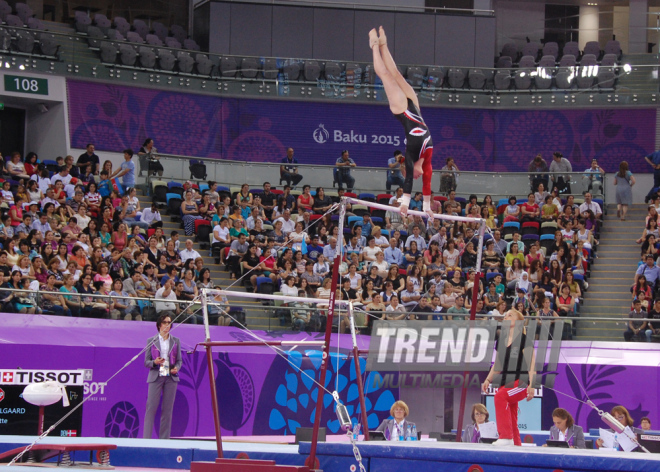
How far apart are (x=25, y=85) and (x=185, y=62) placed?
13.5 feet

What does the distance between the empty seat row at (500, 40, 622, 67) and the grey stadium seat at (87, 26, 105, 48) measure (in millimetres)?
11530

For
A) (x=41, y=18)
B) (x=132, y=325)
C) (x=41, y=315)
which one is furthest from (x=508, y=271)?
(x=41, y=18)

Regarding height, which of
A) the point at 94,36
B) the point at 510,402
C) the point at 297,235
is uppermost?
the point at 94,36

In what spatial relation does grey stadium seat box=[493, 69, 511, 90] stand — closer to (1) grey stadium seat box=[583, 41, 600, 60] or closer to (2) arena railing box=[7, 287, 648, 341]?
(1) grey stadium seat box=[583, 41, 600, 60]

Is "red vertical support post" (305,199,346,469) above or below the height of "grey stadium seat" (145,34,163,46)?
below

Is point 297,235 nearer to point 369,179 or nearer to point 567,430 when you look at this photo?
point 369,179

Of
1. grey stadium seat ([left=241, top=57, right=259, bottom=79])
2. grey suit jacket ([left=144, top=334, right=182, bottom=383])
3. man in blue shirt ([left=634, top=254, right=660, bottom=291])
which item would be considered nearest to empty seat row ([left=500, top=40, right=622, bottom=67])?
grey stadium seat ([left=241, top=57, right=259, bottom=79])

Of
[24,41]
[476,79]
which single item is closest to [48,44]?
[24,41]

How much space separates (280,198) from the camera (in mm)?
18031

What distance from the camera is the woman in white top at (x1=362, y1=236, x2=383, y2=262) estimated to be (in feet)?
51.3

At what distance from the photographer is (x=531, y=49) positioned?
2497cm

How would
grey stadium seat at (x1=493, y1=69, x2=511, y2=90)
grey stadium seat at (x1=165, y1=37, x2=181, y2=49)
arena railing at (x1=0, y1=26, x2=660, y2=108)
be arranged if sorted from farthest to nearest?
grey stadium seat at (x1=493, y1=69, x2=511, y2=90)
grey stadium seat at (x1=165, y1=37, x2=181, y2=49)
arena railing at (x1=0, y1=26, x2=660, y2=108)

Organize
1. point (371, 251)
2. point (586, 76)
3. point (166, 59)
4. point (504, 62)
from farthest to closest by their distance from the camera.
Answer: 1. point (504, 62)
2. point (586, 76)
3. point (166, 59)
4. point (371, 251)

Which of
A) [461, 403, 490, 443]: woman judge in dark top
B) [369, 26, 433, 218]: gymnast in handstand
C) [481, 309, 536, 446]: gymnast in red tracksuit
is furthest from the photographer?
[461, 403, 490, 443]: woman judge in dark top
